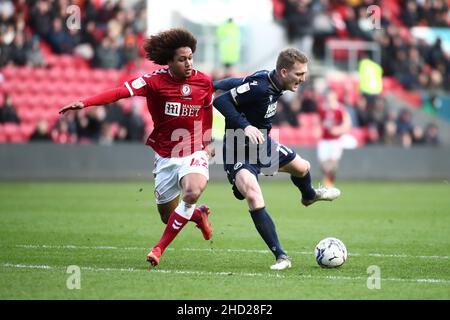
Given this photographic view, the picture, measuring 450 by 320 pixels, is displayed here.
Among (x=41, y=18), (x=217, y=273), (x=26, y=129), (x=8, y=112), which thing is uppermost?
(x=41, y=18)

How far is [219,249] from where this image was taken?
1073 cm

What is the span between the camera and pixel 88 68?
26.1 m

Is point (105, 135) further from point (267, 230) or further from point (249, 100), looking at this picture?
point (267, 230)

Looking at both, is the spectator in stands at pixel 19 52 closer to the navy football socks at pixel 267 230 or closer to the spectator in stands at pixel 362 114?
the spectator in stands at pixel 362 114

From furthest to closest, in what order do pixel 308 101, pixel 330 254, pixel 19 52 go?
1. pixel 308 101
2. pixel 19 52
3. pixel 330 254

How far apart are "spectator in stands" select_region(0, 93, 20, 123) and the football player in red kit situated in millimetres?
14319

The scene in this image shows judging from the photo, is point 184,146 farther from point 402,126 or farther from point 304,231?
Result: point 402,126

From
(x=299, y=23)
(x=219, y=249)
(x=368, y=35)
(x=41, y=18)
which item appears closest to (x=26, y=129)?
(x=41, y=18)

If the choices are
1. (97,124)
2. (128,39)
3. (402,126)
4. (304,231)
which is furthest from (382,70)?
(304,231)

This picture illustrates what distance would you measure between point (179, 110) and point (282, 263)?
1.91 meters

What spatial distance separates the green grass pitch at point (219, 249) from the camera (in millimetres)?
7586

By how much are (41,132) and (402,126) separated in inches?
427

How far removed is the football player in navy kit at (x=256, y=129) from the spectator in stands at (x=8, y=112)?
47.7ft

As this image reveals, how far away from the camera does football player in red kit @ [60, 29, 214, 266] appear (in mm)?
9266
